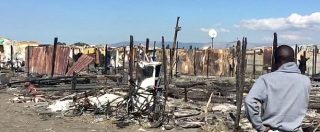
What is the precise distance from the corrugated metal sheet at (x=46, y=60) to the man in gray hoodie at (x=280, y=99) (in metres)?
28.4

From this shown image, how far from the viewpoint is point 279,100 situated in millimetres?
4785

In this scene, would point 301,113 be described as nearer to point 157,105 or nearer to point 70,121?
point 157,105

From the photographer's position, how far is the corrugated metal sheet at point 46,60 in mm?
32781

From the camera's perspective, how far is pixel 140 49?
1752cm

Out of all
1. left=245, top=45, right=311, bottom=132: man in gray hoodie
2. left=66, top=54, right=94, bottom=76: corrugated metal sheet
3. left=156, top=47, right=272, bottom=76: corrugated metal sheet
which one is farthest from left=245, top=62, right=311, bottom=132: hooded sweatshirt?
left=156, top=47, right=272, bottom=76: corrugated metal sheet

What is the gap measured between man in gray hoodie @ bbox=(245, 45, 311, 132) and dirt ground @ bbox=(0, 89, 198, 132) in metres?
8.48

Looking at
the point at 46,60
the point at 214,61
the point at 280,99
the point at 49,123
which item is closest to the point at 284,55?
the point at 280,99

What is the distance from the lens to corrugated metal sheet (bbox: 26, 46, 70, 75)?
32781mm

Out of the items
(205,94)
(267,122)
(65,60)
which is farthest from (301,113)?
(65,60)

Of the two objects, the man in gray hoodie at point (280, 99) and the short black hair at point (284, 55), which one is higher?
the short black hair at point (284, 55)

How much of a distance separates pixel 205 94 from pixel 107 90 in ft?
12.5

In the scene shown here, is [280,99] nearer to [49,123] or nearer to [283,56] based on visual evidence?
[283,56]

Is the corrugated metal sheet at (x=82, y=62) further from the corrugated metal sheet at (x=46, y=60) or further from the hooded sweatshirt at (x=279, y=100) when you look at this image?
the hooded sweatshirt at (x=279, y=100)

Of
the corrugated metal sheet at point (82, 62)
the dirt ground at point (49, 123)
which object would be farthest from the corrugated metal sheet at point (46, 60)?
the dirt ground at point (49, 123)
